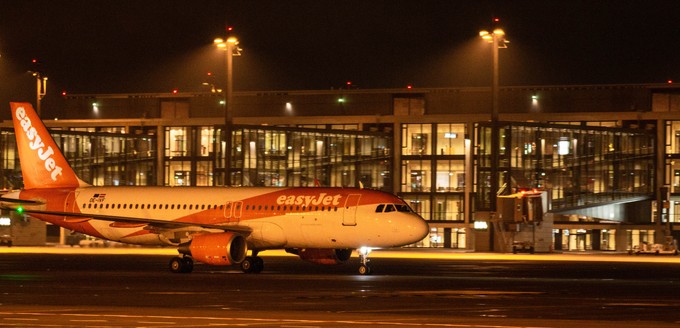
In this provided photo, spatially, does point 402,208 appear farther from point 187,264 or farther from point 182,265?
point 182,265

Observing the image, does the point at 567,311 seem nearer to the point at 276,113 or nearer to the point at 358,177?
the point at 358,177

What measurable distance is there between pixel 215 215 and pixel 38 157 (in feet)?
33.0

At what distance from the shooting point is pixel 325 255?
51031 millimetres

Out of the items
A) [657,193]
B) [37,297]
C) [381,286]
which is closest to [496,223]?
[657,193]

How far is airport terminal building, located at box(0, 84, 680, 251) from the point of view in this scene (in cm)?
9250

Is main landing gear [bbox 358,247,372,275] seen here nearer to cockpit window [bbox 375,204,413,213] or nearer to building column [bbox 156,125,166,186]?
cockpit window [bbox 375,204,413,213]

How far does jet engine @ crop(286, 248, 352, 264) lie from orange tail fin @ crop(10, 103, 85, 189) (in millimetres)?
11929

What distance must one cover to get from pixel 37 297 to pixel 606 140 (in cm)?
7135

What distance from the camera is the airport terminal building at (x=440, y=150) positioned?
303ft

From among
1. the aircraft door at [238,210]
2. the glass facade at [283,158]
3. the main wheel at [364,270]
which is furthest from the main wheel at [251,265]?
the glass facade at [283,158]

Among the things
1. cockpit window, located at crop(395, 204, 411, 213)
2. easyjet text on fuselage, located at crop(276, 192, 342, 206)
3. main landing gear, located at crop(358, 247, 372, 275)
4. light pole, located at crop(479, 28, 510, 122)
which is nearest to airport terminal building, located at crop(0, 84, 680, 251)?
light pole, located at crop(479, 28, 510, 122)

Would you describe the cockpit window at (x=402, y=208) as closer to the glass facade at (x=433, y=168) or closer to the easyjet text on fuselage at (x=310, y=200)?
the easyjet text on fuselage at (x=310, y=200)

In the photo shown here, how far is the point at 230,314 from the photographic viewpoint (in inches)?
1140

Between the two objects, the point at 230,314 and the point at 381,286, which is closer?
the point at 230,314
